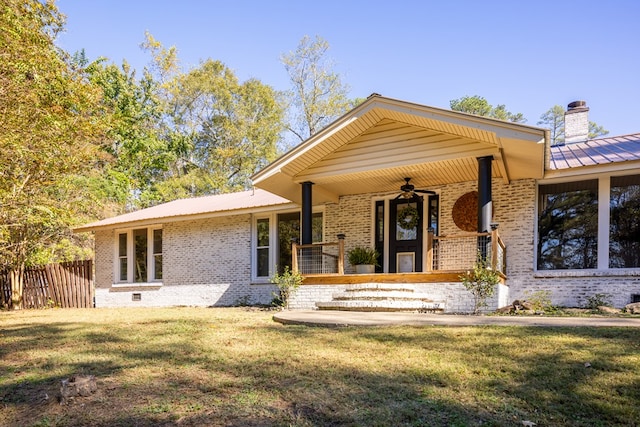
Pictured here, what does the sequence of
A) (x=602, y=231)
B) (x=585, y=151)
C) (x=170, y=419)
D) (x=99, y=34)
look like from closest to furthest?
1. (x=170, y=419)
2. (x=602, y=231)
3. (x=585, y=151)
4. (x=99, y=34)

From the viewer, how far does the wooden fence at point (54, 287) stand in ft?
50.0

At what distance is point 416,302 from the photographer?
332 inches

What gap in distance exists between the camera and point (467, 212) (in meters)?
10.4

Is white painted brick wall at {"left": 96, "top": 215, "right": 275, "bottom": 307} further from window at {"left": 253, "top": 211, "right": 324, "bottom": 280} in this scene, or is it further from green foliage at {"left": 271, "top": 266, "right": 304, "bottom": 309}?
green foliage at {"left": 271, "top": 266, "right": 304, "bottom": 309}

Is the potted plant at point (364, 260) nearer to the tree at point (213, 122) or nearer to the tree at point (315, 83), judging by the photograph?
the tree at point (315, 83)

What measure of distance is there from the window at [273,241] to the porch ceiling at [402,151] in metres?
2.19

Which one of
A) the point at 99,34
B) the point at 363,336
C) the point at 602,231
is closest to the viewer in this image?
the point at 363,336

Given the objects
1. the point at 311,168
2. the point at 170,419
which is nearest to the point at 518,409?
the point at 170,419

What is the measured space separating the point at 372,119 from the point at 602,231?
5239 millimetres

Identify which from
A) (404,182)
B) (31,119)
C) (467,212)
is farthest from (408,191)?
(31,119)

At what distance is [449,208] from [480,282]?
127 inches

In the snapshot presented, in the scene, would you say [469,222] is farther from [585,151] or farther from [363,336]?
[363,336]

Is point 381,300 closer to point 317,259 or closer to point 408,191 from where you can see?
point 408,191

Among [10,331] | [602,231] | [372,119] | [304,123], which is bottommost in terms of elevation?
[10,331]
